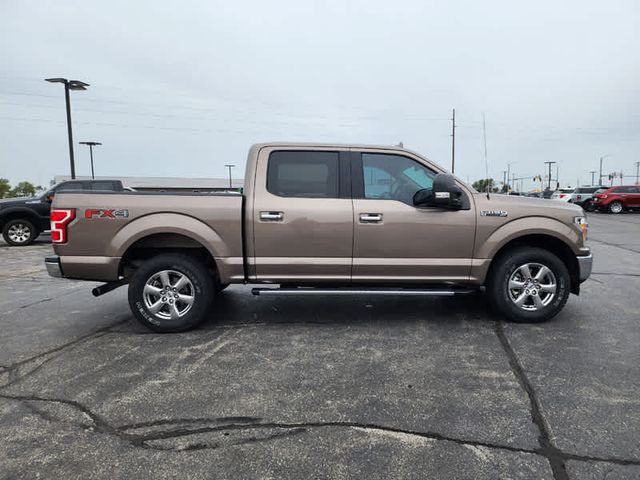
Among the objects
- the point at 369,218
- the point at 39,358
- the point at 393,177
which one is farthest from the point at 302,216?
the point at 39,358

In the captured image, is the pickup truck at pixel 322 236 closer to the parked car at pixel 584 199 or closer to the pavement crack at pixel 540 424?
the pavement crack at pixel 540 424

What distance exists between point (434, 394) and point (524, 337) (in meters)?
1.69

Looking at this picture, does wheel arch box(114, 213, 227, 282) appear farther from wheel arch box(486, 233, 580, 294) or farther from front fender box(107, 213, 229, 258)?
wheel arch box(486, 233, 580, 294)

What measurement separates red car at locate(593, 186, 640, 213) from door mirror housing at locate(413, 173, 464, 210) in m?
27.5

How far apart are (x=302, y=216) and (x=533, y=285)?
8.45ft

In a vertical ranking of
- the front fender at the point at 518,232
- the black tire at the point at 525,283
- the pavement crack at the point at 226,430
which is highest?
the front fender at the point at 518,232

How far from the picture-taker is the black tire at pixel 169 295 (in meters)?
4.40

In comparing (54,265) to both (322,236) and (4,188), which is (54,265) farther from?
(4,188)


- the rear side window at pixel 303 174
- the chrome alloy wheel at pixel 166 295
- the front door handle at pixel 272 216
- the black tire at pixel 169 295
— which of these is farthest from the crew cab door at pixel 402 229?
the chrome alloy wheel at pixel 166 295

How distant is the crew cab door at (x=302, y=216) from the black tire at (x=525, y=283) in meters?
1.61

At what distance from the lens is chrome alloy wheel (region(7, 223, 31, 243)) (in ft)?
39.8

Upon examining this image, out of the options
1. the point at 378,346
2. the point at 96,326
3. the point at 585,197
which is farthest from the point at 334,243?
the point at 585,197

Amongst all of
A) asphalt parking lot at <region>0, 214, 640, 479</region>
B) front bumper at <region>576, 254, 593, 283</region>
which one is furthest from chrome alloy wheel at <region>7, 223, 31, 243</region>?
front bumper at <region>576, 254, 593, 283</region>

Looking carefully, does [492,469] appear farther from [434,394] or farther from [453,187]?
[453,187]
